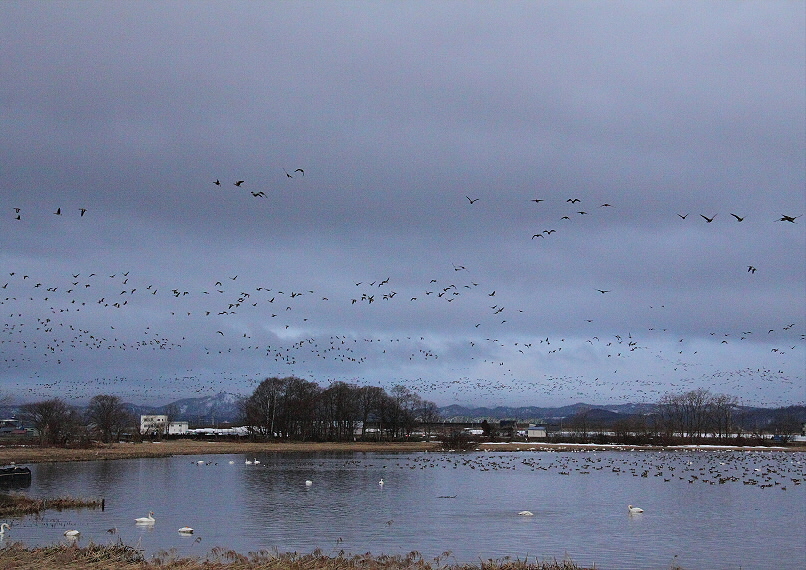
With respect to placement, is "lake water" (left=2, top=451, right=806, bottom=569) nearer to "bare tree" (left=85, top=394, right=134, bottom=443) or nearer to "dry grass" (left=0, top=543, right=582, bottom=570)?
"dry grass" (left=0, top=543, right=582, bottom=570)

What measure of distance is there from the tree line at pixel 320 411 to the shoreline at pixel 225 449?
48.0ft

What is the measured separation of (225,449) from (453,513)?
75271 millimetres

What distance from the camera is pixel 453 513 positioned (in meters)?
38.9

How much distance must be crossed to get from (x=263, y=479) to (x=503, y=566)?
41848mm

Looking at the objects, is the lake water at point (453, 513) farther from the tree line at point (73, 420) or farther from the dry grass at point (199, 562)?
the tree line at point (73, 420)

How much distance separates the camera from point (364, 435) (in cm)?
15438

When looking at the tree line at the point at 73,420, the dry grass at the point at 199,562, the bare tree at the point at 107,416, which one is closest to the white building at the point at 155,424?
the bare tree at the point at 107,416

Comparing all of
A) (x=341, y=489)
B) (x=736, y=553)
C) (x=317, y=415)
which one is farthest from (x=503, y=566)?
(x=317, y=415)

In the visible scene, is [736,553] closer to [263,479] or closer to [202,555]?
[202,555]

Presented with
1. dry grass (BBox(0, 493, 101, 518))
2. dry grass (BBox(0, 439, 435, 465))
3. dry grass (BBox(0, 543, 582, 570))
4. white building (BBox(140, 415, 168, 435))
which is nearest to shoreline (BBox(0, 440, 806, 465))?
dry grass (BBox(0, 439, 435, 465))

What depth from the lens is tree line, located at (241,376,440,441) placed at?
5733 inches

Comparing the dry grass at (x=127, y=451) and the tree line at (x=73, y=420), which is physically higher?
the tree line at (x=73, y=420)

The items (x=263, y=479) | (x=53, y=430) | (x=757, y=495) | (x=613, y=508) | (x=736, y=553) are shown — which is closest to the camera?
(x=736, y=553)

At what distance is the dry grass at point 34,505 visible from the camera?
3412 cm
